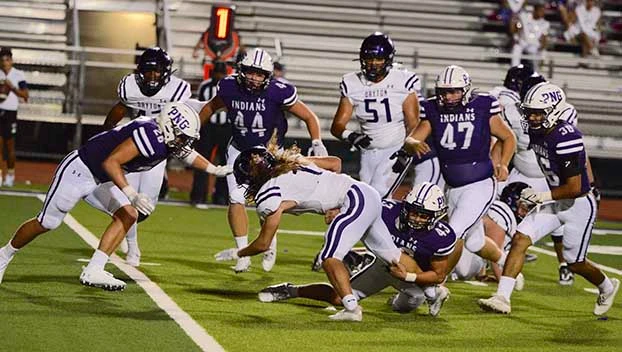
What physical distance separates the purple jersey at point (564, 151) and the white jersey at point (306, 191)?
4.49ft

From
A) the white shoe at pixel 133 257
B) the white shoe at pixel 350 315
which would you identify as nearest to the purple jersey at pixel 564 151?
the white shoe at pixel 350 315

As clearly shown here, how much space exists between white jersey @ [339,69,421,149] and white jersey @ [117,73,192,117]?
1.32 metres

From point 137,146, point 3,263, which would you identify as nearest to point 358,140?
point 137,146

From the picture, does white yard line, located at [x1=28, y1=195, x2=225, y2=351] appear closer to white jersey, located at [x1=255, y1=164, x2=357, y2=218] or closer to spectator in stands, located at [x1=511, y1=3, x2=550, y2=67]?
white jersey, located at [x1=255, y1=164, x2=357, y2=218]

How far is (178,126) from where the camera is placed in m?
8.37

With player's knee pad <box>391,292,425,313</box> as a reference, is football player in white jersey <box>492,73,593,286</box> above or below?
above

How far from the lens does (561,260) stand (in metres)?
11.2

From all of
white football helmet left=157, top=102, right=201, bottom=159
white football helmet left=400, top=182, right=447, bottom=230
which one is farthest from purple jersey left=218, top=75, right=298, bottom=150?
white football helmet left=400, top=182, right=447, bottom=230

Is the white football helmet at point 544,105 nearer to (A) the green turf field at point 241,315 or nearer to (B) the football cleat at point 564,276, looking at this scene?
(A) the green turf field at point 241,315

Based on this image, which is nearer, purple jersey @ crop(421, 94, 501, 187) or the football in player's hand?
purple jersey @ crop(421, 94, 501, 187)

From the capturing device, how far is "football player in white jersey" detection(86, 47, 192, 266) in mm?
9977

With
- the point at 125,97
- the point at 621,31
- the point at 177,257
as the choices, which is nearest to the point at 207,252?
the point at 177,257

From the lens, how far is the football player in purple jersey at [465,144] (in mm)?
9203

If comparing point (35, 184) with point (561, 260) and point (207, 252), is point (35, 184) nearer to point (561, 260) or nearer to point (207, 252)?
point (207, 252)
